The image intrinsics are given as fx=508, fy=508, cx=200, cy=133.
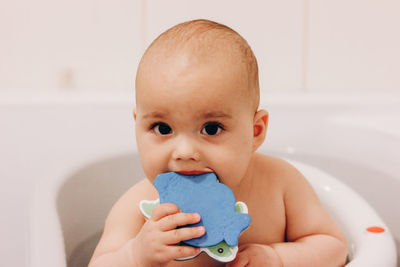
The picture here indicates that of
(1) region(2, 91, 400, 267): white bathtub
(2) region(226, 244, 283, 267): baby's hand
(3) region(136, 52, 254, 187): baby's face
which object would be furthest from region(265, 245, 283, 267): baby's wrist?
(1) region(2, 91, 400, 267): white bathtub

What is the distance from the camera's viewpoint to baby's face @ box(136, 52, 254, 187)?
1.96 feet

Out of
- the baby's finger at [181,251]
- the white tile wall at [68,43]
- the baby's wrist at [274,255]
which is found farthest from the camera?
the white tile wall at [68,43]

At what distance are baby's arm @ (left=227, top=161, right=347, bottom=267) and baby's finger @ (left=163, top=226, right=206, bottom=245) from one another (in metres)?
0.12

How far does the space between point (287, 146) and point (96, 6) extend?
0.70 metres

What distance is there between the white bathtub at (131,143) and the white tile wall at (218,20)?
0.55 feet

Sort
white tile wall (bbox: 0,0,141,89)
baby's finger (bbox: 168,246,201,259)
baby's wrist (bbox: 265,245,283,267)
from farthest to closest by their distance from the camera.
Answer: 1. white tile wall (bbox: 0,0,141,89)
2. baby's wrist (bbox: 265,245,283,267)
3. baby's finger (bbox: 168,246,201,259)

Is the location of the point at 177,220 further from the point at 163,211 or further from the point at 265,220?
the point at 265,220

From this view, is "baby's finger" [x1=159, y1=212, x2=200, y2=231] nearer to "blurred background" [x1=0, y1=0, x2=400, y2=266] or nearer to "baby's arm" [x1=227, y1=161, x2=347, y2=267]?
"baby's arm" [x1=227, y1=161, x2=347, y2=267]

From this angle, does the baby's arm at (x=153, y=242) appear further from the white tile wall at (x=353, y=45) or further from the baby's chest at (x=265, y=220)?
the white tile wall at (x=353, y=45)

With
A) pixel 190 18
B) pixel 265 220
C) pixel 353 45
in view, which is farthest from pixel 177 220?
pixel 353 45

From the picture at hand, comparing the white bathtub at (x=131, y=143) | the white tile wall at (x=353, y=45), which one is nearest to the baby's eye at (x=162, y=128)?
the white bathtub at (x=131, y=143)

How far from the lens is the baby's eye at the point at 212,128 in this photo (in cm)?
62

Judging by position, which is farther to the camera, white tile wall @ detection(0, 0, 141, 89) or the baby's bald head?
white tile wall @ detection(0, 0, 141, 89)

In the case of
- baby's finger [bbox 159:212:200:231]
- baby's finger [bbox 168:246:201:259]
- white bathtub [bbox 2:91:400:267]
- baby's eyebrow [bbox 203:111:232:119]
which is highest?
baby's eyebrow [bbox 203:111:232:119]
